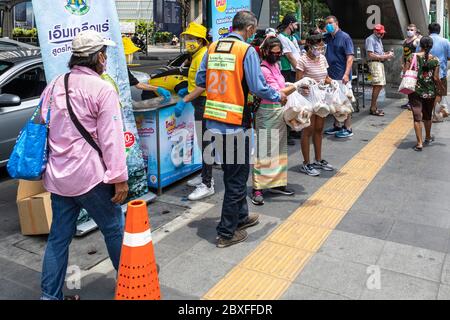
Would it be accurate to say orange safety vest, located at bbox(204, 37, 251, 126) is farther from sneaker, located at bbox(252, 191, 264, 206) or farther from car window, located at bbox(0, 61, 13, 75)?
car window, located at bbox(0, 61, 13, 75)

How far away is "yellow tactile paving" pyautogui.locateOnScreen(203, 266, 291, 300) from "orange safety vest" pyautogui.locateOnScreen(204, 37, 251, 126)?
4.01ft

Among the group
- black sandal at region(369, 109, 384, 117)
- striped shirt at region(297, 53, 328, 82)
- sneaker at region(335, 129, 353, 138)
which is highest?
striped shirt at region(297, 53, 328, 82)

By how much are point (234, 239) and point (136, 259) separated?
4.68ft

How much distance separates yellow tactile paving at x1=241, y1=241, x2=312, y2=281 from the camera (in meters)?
3.57

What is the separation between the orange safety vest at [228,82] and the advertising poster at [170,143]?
1.18m

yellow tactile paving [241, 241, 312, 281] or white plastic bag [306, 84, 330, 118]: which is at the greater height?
white plastic bag [306, 84, 330, 118]

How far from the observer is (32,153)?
281cm

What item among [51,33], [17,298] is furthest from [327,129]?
[17,298]

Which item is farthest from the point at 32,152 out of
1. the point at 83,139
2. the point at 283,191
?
the point at 283,191

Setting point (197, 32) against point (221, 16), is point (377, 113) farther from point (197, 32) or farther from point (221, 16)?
point (197, 32)

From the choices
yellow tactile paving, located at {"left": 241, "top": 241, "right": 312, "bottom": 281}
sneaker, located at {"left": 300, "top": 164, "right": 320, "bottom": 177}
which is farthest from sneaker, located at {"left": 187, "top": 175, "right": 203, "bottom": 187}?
yellow tactile paving, located at {"left": 241, "top": 241, "right": 312, "bottom": 281}

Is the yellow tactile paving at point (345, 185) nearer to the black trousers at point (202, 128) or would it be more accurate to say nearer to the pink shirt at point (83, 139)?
the black trousers at point (202, 128)

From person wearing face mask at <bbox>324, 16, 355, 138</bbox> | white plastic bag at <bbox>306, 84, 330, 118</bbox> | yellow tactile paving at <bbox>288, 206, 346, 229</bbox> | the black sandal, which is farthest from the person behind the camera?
the black sandal
